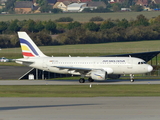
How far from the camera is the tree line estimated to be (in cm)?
12350

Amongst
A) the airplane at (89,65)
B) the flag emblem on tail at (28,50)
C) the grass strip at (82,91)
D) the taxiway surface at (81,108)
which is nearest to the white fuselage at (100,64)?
the airplane at (89,65)

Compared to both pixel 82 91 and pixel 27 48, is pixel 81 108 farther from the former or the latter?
pixel 27 48

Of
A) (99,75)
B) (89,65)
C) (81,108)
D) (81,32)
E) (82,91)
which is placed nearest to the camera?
(81,108)

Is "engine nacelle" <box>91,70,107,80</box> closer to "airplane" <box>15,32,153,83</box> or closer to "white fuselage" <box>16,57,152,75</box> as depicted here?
"airplane" <box>15,32,153,83</box>

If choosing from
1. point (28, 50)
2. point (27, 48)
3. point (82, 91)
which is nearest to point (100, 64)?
point (28, 50)

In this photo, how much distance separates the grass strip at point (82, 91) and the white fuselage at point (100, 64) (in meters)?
5.82

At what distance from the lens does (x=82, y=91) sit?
4397cm

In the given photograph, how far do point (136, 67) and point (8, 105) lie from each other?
25170 millimetres

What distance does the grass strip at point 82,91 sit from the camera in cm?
4034

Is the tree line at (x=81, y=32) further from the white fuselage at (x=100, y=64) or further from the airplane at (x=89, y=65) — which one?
the white fuselage at (x=100, y=64)

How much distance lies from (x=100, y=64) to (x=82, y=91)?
37.0 feet

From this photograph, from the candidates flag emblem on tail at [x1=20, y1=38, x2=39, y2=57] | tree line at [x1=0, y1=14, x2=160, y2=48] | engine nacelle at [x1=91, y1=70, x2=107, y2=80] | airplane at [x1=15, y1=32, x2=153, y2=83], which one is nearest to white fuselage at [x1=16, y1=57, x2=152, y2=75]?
airplane at [x1=15, y1=32, x2=153, y2=83]

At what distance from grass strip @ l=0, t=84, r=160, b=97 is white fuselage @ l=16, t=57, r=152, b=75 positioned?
19.1 ft

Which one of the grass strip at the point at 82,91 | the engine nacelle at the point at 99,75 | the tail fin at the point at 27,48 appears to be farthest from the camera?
the tail fin at the point at 27,48
